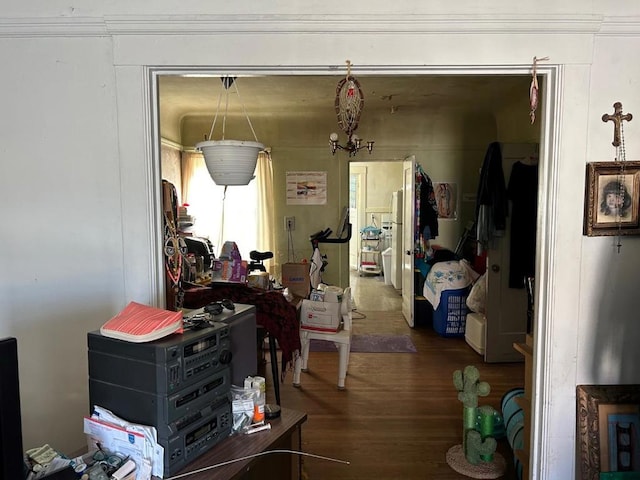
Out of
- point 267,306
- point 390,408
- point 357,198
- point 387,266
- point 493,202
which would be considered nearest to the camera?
point 267,306

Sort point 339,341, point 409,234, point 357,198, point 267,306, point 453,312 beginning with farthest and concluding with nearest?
point 357,198
point 409,234
point 453,312
point 339,341
point 267,306

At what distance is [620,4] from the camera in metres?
1.80

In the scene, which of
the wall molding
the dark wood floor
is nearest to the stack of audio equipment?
the wall molding

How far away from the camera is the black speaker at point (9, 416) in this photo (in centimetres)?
98

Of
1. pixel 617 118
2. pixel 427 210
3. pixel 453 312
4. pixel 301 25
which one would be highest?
pixel 301 25

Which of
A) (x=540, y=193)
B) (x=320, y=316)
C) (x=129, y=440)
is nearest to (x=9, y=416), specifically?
(x=129, y=440)

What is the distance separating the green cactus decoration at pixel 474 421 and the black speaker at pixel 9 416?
7.14 ft

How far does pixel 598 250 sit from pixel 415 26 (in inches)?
45.5

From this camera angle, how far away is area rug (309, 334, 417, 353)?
4516 mm

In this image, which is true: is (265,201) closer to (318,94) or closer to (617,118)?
(318,94)

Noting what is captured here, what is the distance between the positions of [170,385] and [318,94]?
3.96 m

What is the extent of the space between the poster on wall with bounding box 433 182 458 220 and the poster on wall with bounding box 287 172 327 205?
4.69ft

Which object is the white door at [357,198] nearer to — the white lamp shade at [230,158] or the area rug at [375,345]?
the area rug at [375,345]

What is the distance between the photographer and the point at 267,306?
290 centimetres
